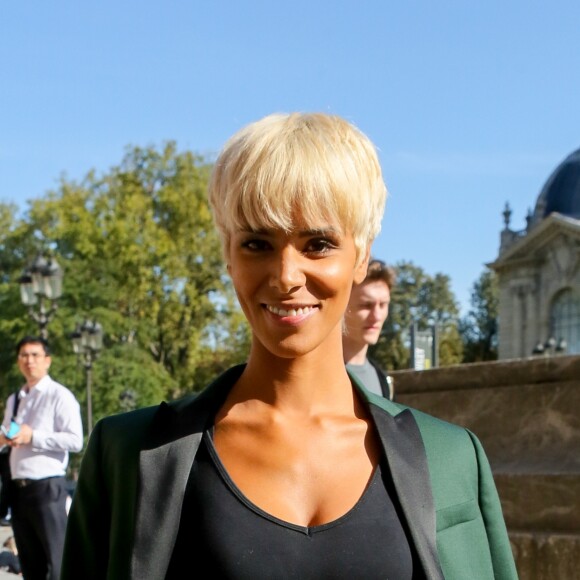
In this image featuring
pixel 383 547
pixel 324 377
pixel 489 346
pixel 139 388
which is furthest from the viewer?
pixel 489 346

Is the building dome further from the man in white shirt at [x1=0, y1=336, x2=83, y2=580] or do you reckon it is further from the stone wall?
the stone wall

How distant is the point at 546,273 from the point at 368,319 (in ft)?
176

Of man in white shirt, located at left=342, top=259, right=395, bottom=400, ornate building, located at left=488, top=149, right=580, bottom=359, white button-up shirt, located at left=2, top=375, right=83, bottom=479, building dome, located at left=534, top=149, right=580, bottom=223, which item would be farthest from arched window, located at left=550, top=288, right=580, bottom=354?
man in white shirt, located at left=342, top=259, right=395, bottom=400

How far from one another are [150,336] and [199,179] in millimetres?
7259

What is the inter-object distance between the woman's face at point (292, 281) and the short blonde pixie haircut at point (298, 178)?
3cm

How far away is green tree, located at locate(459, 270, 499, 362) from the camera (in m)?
78.4

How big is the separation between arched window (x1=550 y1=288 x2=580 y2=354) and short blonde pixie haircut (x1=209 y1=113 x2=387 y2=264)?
181 ft

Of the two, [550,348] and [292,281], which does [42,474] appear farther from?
[550,348]

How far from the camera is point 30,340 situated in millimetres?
9508

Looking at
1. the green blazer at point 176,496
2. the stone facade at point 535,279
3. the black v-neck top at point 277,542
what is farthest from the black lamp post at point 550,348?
the black v-neck top at point 277,542

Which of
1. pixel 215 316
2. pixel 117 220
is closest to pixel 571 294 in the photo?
pixel 215 316

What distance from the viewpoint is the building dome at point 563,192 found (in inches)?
2319

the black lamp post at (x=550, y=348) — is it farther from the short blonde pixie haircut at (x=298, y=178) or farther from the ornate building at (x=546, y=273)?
the short blonde pixie haircut at (x=298, y=178)

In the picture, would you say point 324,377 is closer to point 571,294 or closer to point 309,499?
point 309,499
